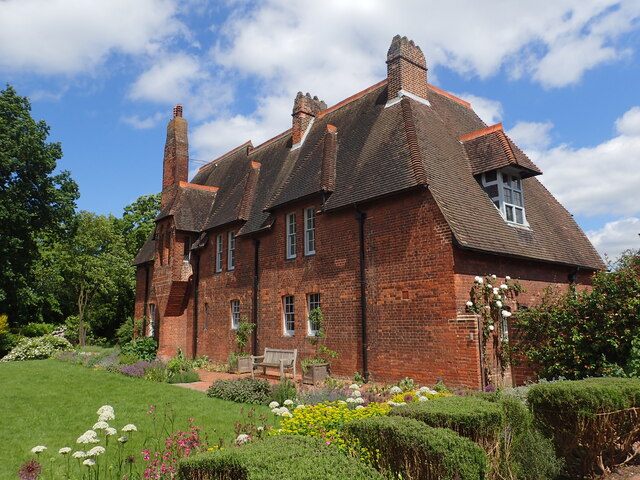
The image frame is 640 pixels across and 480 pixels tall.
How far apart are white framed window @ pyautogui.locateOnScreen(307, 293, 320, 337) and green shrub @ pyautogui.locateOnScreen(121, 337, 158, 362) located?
10533mm

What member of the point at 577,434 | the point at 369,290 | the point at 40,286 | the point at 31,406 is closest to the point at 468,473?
the point at 577,434

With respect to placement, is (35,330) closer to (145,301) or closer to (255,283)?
(145,301)

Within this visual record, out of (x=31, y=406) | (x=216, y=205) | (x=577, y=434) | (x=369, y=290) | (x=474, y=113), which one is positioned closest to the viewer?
(x=577, y=434)

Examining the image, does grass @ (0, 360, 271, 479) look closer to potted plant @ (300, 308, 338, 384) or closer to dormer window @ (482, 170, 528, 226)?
potted plant @ (300, 308, 338, 384)

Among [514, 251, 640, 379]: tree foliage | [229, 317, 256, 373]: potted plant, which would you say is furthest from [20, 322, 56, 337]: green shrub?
[514, 251, 640, 379]: tree foliage

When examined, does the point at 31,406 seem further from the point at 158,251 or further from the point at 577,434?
the point at 158,251

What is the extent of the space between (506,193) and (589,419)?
10.8m

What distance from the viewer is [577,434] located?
5.38 meters

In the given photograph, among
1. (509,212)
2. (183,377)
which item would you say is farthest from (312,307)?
(509,212)

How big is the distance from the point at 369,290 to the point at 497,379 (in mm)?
4215

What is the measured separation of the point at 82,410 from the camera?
10.9 metres

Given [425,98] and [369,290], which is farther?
[425,98]

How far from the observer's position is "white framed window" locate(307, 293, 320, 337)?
16.2 metres

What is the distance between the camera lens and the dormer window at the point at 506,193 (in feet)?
48.4
